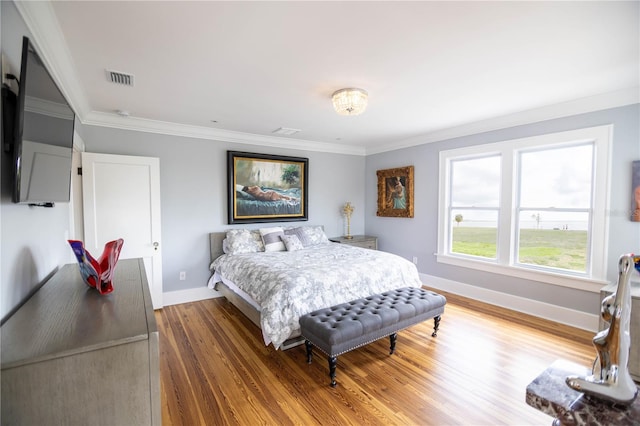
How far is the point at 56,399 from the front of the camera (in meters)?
0.97

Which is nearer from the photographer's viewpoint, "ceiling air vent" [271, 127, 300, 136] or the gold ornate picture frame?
"ceiling air vent" [271, 127, 300, 136]

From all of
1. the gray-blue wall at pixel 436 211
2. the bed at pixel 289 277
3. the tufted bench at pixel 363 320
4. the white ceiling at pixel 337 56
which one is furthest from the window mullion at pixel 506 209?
the tufted bench at pixel 363 320

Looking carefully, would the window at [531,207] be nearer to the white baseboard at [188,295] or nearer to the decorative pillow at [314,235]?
the decorative pillow at [314,235]

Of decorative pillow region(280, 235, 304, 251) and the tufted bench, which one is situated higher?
decorative pillow region(280, 235, 304, 251)

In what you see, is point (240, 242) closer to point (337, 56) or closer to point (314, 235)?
point (314, 235)

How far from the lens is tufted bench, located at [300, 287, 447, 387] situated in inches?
89.1

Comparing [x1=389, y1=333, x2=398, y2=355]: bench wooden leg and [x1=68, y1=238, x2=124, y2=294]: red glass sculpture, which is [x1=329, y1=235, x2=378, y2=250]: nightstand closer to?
[x1=389, y1=333, x2=398, y2=355]: bench wooden leg

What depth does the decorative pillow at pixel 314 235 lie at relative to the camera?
4731mm

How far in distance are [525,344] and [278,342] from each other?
8.13 feet

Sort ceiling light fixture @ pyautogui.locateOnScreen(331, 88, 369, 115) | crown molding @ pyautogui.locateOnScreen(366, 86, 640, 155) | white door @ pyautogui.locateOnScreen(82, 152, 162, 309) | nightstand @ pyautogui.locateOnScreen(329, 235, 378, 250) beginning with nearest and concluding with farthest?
ceiling light fixture @ pyautogui.locateOnScreen(331, 88, 369, 115) < crown molding @ pyautogui.locateOnScreen(366, 86, 640, 155) < white door @ pyautogui.locateOnScreen(82, 152, 162, 309) < nightstand @ pyautogui.locateOnScreen(329, 235, 378, 250)

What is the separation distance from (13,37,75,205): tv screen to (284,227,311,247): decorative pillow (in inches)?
121

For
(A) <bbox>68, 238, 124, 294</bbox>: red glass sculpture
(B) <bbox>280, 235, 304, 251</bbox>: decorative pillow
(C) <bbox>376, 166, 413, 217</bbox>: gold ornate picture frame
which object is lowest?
(B) <bbox>280, 235, 304, 251</bbox>: decorative pillow

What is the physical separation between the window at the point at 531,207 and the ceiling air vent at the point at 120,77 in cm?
417

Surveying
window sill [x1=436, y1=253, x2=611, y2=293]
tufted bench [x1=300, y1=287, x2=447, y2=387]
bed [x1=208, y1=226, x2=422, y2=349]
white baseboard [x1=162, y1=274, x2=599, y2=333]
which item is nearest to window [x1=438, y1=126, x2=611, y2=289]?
window sill [x1=436, y1=253, x2=611, y2=293]
